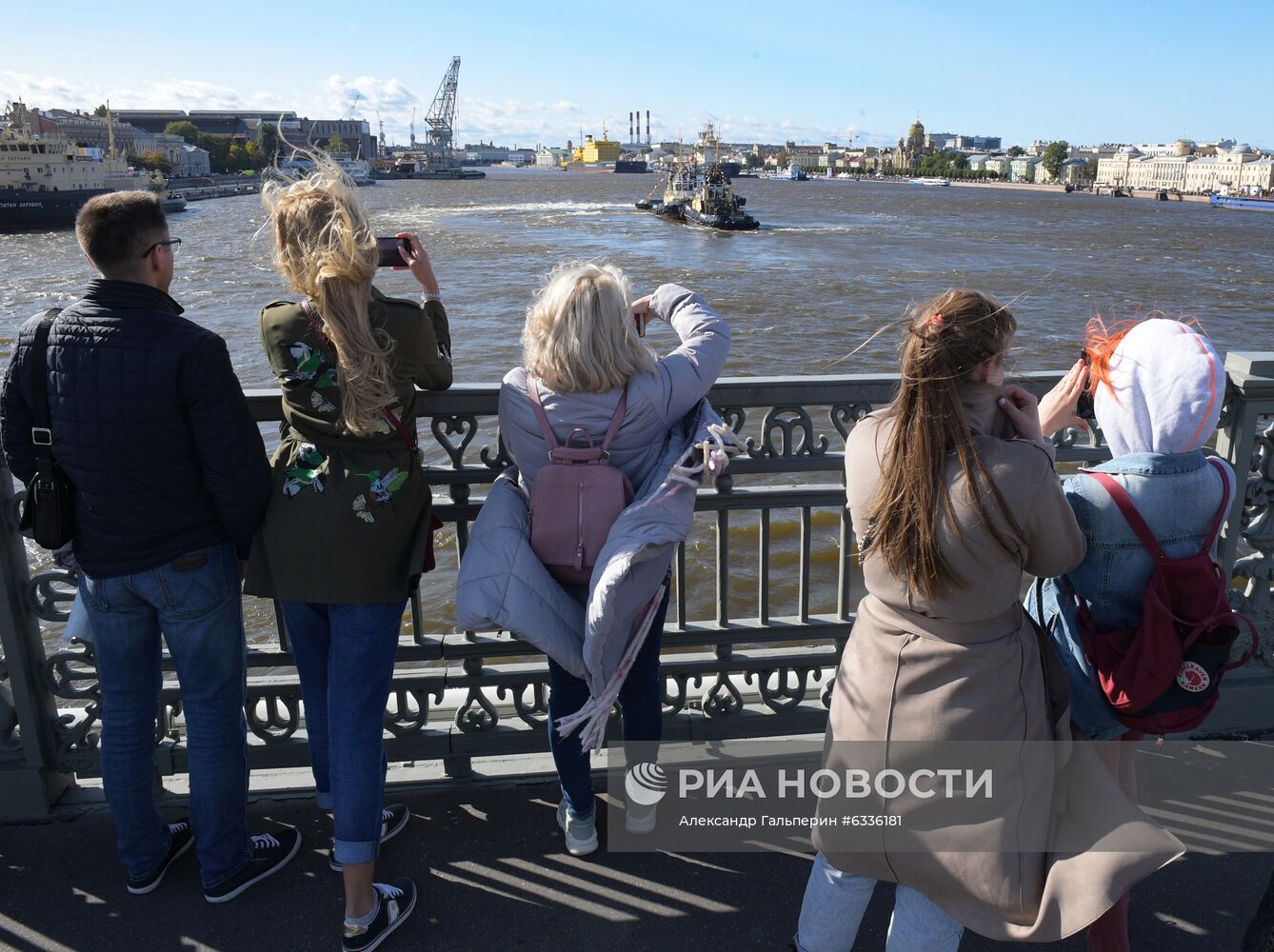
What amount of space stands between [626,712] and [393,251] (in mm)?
1286

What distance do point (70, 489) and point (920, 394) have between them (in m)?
1.83

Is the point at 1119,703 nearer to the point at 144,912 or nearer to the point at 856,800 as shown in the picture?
the point at 856,800

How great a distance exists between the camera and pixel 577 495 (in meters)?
2.27

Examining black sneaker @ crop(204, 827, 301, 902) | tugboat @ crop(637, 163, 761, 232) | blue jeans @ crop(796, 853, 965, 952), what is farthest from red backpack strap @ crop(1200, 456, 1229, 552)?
tugboat @ crop(637, 163, 761, 232)

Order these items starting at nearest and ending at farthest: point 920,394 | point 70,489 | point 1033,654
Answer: point 920,394 < point 1033,654 < point 70,489

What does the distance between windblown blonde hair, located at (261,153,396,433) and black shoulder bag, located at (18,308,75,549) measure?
1.79 ft

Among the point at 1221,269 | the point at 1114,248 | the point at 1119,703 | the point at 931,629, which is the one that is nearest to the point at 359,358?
the point at 931,629

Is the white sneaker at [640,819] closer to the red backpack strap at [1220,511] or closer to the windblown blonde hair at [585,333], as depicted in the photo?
the windblown blonde hair at [585,333]

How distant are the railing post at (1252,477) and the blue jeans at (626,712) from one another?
1677 mm

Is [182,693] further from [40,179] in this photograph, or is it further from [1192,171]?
[1192,171]

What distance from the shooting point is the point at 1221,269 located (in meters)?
35.6

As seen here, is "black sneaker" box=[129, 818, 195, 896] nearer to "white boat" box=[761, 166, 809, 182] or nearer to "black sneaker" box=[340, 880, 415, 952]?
"black sneaker" box=[340, 880, 415, 952]

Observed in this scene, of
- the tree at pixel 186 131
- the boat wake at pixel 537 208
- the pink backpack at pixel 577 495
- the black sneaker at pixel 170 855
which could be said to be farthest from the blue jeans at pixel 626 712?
the tree at pixel 186 131

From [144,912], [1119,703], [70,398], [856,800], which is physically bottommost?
[144,912]
